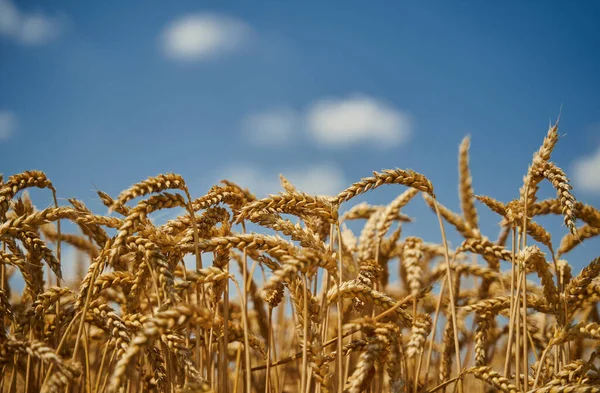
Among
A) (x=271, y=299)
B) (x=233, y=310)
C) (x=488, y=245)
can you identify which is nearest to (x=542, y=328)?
(x=488, y=245)

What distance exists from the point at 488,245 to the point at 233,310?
6.22 ft

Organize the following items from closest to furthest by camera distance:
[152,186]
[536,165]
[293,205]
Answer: [152,186] < [293,205] < [536,165]

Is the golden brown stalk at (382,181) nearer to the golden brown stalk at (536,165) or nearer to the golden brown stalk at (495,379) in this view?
the golden brown stalk at (536,165)

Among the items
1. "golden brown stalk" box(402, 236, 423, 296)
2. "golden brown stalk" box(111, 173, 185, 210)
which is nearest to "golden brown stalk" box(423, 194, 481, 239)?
"golden brown stalk" box(402, 236, 423, 296)

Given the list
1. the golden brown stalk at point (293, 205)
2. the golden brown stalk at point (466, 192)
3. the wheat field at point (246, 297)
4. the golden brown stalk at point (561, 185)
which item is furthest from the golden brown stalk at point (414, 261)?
the golden brown stalk at point (466, 192)

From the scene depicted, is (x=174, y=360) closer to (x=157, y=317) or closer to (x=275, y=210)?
(x=275, y=210)

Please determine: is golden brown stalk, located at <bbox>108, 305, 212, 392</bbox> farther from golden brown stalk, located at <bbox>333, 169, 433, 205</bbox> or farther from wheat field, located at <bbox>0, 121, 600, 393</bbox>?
golden brown stalk, located at <bbox>333, 169, 433, 205</bbox>

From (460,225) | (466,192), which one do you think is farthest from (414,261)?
(466,192)

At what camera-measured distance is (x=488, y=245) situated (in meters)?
2.91

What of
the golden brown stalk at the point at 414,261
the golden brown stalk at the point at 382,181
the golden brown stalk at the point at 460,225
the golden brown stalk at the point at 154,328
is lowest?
the golden brown stalk at the point at 154,328

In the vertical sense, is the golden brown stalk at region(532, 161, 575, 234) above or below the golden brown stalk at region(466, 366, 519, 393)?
above

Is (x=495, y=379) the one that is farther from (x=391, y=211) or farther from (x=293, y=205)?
(x=391, y=211)

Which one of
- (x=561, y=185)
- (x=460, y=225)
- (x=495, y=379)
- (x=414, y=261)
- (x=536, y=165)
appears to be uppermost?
(x=460, y=225)

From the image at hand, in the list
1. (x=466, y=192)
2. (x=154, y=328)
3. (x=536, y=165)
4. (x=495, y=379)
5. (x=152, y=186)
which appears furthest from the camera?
(x=466, y=192)
